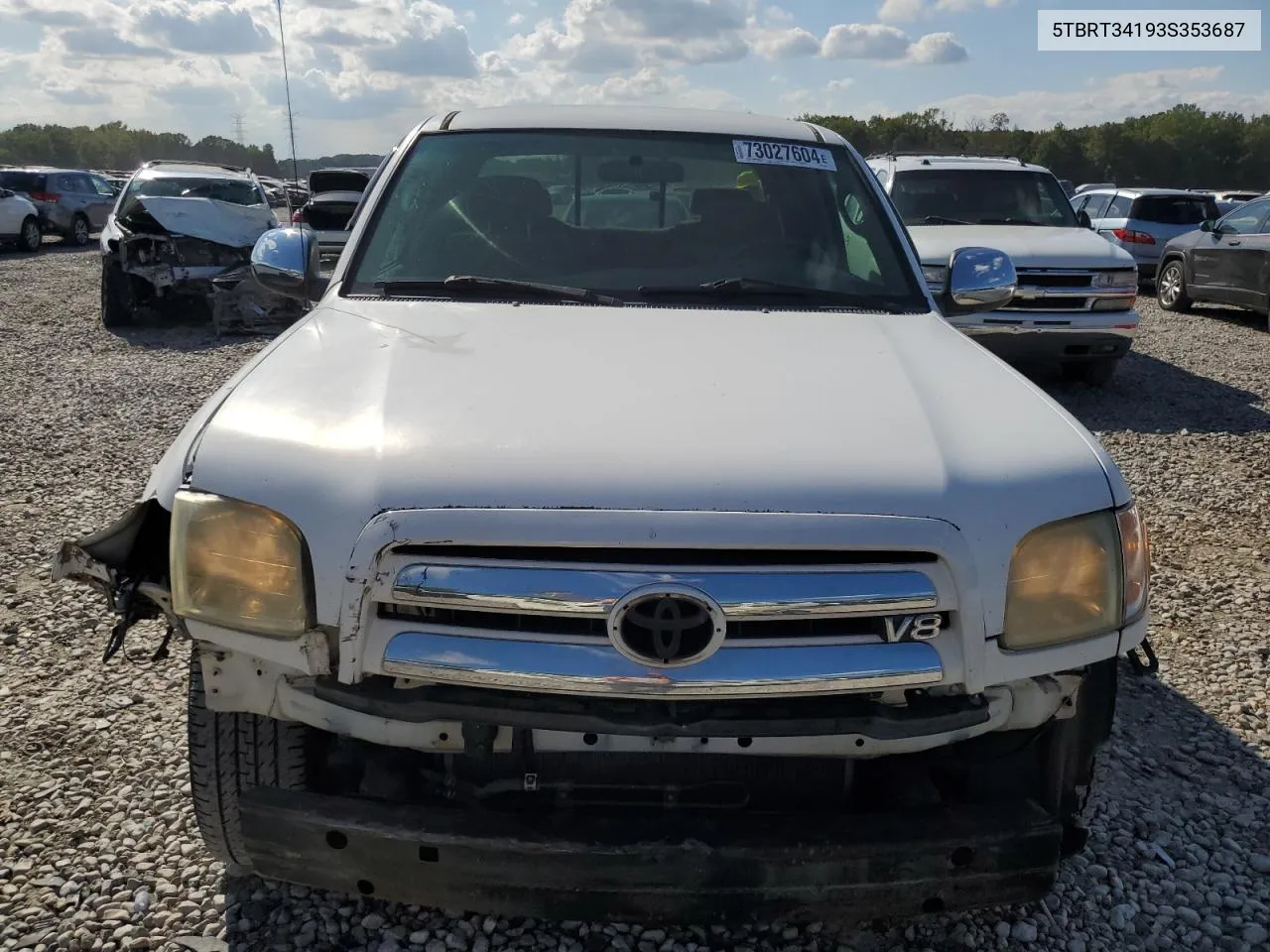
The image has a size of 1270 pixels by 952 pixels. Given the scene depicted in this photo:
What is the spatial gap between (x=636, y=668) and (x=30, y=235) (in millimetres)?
24967

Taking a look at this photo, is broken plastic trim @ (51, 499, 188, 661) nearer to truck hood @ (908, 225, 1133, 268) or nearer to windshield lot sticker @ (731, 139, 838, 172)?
windshield lot sticker @ (731, 139, 838, 172)

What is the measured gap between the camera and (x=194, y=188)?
13.7 m

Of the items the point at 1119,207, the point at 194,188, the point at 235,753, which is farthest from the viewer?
the point at 1119,207

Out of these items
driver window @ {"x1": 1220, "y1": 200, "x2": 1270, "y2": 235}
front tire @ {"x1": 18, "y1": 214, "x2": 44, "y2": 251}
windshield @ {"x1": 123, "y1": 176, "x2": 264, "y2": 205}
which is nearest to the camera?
driver window @ {"x1": 1220, "y1": 200, "x2": 1270, "y2": 235}

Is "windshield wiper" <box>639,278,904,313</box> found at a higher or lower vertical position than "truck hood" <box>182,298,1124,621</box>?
higher

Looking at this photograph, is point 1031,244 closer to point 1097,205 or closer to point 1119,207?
point 1119,207

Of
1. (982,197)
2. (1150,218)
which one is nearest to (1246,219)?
(1150,218)

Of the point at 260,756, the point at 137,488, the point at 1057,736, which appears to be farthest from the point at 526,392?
the point at 137,488

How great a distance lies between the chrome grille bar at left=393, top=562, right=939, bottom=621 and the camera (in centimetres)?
193

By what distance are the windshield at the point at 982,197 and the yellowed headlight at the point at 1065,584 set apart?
8.00 metres

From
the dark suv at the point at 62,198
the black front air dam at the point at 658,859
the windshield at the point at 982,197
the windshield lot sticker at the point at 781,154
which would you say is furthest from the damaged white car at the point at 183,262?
the dark suv at the point at 62,198

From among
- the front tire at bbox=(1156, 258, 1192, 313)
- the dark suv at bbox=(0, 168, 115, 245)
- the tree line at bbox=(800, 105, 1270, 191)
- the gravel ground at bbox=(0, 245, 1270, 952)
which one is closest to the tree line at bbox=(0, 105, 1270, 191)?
the tree line at bbox=(800, 105, 1270, 191)

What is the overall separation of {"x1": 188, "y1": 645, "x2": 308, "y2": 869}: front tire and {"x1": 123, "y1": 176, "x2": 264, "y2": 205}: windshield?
40.5 ft

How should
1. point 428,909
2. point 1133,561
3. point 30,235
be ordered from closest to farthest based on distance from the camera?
point 1133,561 < point 428,909 < point 30,235
